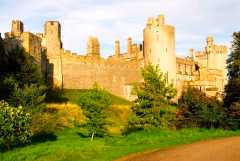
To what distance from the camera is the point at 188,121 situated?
41.2 meters

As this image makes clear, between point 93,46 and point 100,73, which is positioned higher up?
point 93,46

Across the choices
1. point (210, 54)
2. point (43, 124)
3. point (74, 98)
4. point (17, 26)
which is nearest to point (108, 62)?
point (74, 98)

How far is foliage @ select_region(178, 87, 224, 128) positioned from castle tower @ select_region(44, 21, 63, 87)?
2367cm

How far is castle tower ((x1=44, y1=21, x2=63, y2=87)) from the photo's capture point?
209 feet

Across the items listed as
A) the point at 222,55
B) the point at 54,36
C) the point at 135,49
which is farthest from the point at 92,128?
the point at 222,55

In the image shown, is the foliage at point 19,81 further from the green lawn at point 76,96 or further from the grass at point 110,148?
the grass at point 110,148

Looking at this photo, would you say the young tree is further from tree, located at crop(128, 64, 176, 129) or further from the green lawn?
the green lawn

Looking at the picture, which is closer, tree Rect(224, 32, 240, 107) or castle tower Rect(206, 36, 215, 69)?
tree Rect(224, 32, 240, 107)

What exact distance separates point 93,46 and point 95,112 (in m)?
33.8

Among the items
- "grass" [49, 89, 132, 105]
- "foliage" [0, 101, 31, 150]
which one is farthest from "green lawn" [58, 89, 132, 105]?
"foliage" [0, 101, 31, 150]

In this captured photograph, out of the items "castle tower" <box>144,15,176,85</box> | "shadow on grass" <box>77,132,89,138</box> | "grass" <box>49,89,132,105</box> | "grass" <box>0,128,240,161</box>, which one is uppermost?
"castle tower" <box>144,15,176,85</box>

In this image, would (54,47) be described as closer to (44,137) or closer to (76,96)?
(76,96)

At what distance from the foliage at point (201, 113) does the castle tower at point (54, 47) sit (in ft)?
77.6

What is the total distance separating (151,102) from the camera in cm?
3681
